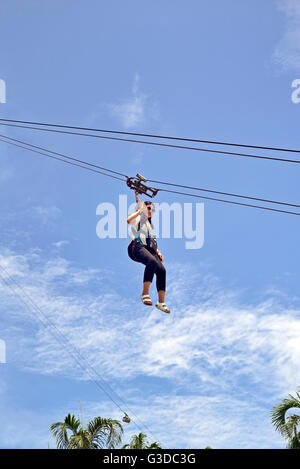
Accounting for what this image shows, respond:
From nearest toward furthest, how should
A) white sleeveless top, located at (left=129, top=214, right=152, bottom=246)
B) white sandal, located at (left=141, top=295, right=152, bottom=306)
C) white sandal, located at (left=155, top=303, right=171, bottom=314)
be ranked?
white sandal, located at (left=141, top=295, right=152, bottom=306), white sandal, located at (left=155, top=303, right=171, bottom=314), white sleeveless top, located at (left=129, top=214, right=152, bottom=246)

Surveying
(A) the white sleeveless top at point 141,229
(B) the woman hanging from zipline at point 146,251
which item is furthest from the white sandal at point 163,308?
(A) the white sleeveless top at point 141,229

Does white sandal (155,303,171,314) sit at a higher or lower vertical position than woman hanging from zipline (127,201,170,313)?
lower

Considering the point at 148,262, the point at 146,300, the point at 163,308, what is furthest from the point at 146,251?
the point at 163,308

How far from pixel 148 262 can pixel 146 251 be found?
0.31 m

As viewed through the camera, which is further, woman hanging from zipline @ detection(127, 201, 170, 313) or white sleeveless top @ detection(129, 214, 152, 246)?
white sleeveless top @ detection(129, 214, 152, 246)

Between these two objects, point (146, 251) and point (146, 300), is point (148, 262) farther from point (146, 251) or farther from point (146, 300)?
point (146, 300)

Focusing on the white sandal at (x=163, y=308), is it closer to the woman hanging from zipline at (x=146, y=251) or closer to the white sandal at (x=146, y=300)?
the woman hanging from zipline at (x=146, y=251)

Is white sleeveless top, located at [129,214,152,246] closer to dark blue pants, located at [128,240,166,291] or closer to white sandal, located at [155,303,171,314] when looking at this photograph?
dark blue pants, located at [128,240,166,291]

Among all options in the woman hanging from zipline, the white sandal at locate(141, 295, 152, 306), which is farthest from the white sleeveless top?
the white sandal at locate(141, 295, 152, 306)

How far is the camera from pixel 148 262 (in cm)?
1148

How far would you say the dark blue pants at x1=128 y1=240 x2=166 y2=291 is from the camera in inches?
452
